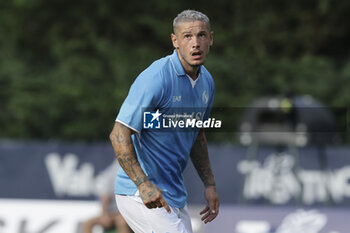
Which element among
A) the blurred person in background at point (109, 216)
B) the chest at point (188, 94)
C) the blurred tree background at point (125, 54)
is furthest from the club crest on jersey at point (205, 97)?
the blurred tree background at point (125, 54)

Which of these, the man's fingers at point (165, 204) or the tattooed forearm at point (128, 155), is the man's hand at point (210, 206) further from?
the tattooed forearm at point (128, 155)

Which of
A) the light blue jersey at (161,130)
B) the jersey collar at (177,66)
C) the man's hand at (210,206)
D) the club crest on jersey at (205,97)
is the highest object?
the jersey collar at (177,66)

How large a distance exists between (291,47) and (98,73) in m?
5.48

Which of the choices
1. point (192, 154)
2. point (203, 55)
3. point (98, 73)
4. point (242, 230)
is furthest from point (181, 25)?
point (98, 73)

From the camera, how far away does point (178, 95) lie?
4406 mm

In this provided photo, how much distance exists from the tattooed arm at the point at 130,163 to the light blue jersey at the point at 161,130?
0.20 feet

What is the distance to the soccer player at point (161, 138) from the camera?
13.9 ft

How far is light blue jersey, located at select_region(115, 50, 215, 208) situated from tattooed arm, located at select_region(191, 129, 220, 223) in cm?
31

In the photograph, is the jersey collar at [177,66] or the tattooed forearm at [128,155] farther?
the jersey collar at [177,66]

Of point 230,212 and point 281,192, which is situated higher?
point 281,192

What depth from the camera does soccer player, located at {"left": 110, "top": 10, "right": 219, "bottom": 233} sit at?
4234 millimetres

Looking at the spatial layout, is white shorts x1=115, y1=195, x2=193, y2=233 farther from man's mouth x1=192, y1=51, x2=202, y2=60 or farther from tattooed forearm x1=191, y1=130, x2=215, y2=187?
man's mouth x1=192, y1=51, x2=202, y2=60

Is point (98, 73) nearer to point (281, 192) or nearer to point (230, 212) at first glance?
point (281, 192)

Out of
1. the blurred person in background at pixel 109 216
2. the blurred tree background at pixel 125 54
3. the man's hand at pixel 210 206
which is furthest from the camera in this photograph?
the blurred tree background at pixel 125 54
